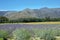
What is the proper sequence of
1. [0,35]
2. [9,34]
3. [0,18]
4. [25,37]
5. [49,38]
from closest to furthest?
[25,37]
[49,38]
[0,35]
[9,34]
[0,18]

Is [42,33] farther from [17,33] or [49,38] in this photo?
[17,33]

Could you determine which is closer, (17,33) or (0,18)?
(17,33)

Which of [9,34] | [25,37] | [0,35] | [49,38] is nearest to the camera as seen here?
[25,37]

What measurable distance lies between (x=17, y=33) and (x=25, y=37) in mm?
511

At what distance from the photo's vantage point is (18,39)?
38.3 feet

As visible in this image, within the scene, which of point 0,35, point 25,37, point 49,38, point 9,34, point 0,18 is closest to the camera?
point 25,37

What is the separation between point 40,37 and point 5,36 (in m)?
2.38

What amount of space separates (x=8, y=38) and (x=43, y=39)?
254 centimetres

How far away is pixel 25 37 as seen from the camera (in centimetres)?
1159

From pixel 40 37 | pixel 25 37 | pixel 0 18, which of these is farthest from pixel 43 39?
pixel 0 18

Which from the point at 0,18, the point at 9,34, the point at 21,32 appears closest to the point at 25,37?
the point at 21,32

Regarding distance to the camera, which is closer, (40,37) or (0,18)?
(40,37)

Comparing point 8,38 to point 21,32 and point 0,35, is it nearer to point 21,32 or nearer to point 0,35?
point 0,35

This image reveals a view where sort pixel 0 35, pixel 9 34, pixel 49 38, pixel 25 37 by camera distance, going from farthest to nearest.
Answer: pixel 9 34
pixel 0 35
pixel 49 38
pixel 25 37
